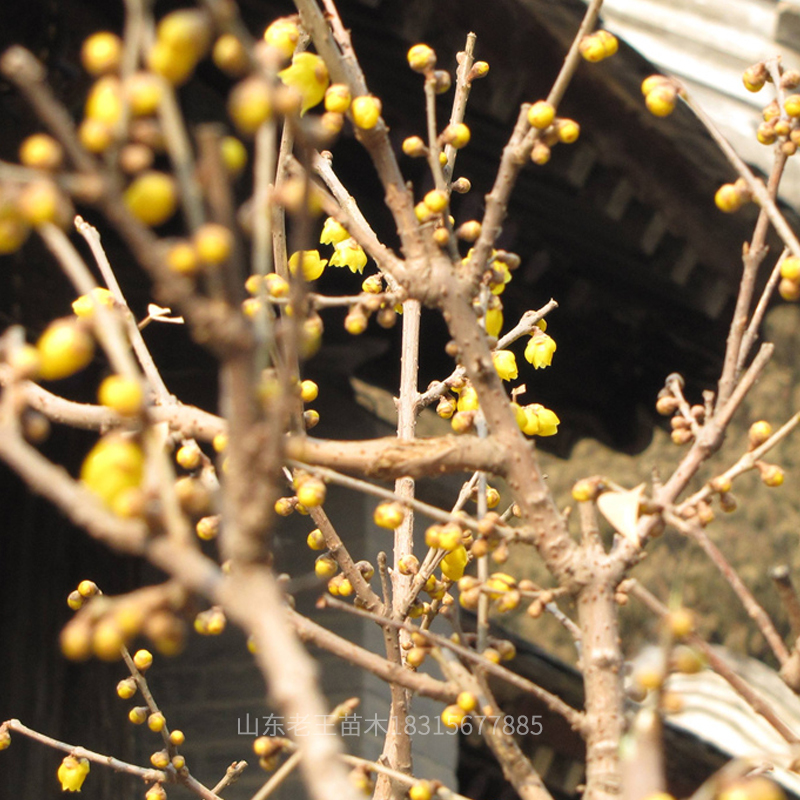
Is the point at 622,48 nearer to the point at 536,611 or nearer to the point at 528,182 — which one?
the point at 528,182

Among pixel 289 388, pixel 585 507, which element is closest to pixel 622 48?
pixel 585 507

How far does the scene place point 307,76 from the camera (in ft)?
2.53

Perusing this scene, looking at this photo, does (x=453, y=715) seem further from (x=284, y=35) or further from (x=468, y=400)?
(x=284, y=35)

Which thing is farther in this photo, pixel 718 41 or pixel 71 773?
pixel 718 41

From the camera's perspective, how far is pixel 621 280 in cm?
294

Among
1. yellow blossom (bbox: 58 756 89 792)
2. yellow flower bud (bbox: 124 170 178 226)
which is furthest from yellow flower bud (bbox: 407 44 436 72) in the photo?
yellow blossom (bbox: 58 756 89 792)

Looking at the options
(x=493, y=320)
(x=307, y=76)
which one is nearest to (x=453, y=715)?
(x=493, y=320)

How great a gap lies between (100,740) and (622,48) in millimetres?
1856

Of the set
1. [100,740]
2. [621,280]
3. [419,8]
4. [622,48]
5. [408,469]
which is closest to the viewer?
[408,469]

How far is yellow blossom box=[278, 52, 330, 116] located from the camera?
0.77 m

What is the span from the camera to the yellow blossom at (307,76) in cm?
77

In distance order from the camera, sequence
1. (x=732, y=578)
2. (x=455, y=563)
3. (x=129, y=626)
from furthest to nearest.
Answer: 1. (x=455, y=563)
2. (x=732, y=578)
3. (x=129, y=626)

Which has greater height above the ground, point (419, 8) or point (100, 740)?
point (419, 8)

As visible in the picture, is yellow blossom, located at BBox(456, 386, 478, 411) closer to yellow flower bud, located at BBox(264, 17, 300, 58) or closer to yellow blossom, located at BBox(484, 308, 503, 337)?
yellow blossom, located at BBox(484, 308, 503, 337)
